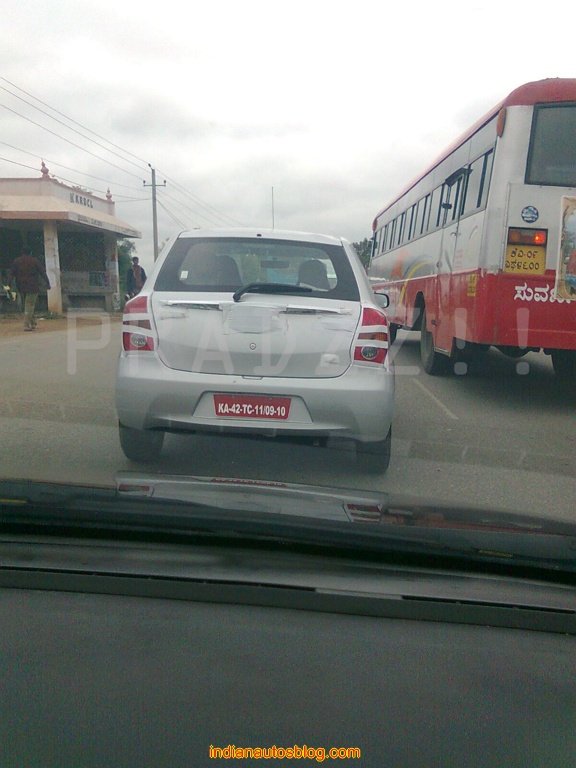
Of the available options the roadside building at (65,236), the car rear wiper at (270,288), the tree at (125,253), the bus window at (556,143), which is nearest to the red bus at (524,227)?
the bus window at (556,143)

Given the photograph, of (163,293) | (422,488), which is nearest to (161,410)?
(163,293)

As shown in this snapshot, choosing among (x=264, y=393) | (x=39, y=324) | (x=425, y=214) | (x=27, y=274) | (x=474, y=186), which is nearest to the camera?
(x=264, y=393)

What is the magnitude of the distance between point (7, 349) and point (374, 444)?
419 inches

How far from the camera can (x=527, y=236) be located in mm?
7645

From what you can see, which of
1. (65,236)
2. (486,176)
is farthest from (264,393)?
(65,236)

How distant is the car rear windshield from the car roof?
0.04m

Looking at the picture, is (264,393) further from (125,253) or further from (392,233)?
(125,253)

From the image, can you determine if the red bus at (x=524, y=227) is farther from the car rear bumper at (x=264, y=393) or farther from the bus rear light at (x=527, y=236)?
the car rear bumper at (x=264, y=393)

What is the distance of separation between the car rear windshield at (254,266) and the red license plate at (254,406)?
2.61 ft

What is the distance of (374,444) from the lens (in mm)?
4969

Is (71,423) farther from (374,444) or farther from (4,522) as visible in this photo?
(4,522)

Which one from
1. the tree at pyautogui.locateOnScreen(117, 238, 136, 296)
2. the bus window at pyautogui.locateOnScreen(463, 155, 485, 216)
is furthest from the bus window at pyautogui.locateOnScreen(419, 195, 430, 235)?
the tree at pyautogui.locateOnScreen(117, 238, 136, 296)

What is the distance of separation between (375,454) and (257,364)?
3.57 feet

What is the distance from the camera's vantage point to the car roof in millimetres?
5430
